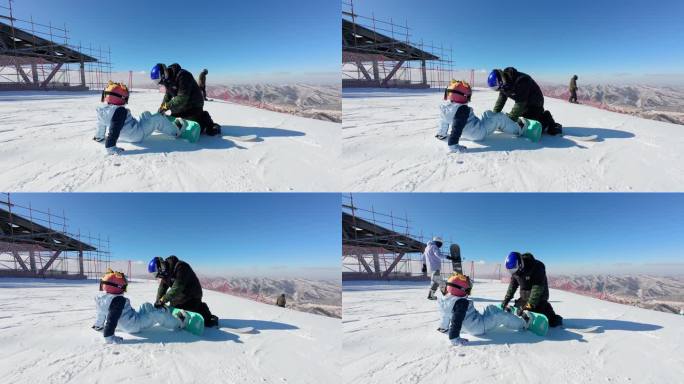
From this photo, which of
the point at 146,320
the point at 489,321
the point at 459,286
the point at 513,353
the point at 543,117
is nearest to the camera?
the point at 513,353

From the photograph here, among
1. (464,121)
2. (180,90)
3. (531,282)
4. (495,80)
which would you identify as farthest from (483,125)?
(180,90)

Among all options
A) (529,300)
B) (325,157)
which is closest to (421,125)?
(325,157)

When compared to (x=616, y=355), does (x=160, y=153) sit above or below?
above

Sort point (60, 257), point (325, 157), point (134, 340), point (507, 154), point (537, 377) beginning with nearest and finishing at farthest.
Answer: point (537, 377)
point (134, 340)
point (507, 154)
point (325, 157)
point (60, 257)

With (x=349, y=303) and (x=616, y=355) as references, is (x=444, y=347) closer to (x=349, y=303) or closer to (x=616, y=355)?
(x=616, y=355)

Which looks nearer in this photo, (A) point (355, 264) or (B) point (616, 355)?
(B) point (616, 355)

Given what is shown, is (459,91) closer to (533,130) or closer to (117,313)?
(533,130)

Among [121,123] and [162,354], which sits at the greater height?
[121,123]

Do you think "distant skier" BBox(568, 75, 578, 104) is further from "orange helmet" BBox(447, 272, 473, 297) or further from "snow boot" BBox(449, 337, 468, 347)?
"snow boot" BBox(449, 337, 468, 347)
